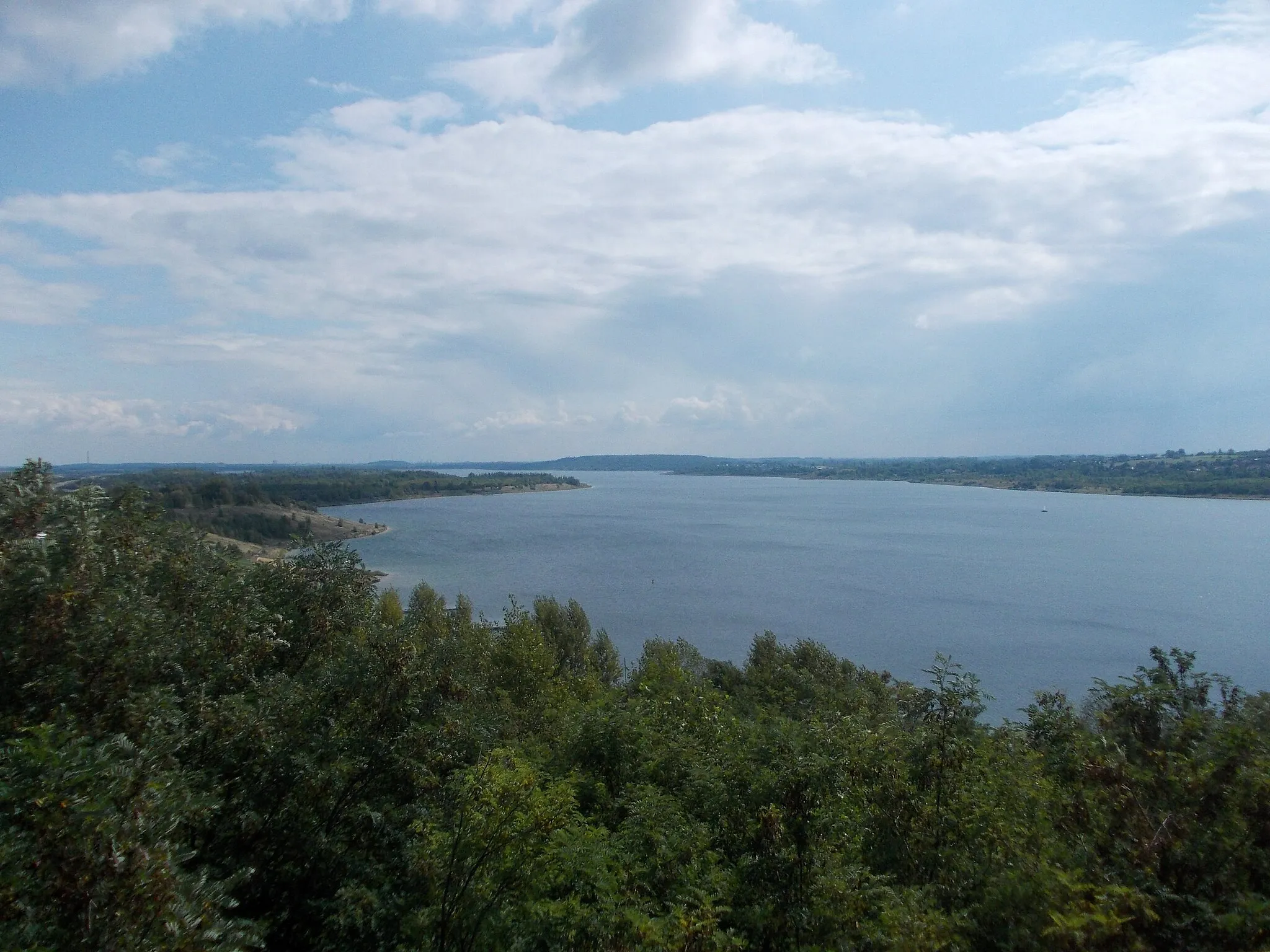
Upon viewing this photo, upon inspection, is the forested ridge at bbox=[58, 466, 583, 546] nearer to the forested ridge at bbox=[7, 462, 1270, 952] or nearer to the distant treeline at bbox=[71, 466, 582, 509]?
the distant treeline at bbox=[71, 466, 582, 509]

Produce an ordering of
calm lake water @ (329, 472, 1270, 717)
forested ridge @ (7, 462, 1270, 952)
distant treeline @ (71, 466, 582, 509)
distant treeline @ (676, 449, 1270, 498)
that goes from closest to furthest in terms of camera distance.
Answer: forested ridge @ (7, 462, 1270, 952) < calm lake water @ (329, 472, 1270, 717) < distant treeline @ (71, 466, 582, 509) < distant treeline @ (676, 449, 1270, 498)

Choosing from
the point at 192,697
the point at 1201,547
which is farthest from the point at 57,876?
the point at 1201,547

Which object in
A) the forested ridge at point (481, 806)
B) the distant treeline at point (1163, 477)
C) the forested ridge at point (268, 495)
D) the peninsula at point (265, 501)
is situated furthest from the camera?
the distant treeline at point (1163, 477)

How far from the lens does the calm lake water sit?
43.6m

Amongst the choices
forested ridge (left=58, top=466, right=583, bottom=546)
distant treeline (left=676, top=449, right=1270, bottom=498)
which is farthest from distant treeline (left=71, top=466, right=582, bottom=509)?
distant treeline (left=676, top=449, right=1270, bottom=498)

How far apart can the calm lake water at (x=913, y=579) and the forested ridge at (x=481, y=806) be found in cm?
3001

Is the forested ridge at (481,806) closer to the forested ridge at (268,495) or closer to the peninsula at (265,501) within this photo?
the forested ridge at (268,495)

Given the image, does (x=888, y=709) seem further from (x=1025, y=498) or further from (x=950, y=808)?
(x=1025, y=498)

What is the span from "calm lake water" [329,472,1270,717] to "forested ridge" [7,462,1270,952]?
30010 mm

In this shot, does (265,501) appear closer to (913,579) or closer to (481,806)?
(913,579)

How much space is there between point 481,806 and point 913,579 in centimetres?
6393

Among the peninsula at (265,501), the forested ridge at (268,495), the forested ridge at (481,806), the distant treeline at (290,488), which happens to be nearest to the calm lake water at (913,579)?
the peninsula at (265,501)

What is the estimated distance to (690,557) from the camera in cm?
7875

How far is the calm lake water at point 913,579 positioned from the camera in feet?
143
